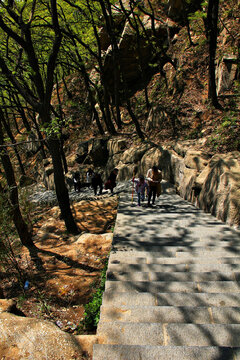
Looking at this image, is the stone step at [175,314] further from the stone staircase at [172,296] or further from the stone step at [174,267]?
the stone step at [174,267]

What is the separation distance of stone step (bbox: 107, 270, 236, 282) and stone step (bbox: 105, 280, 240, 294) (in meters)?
0.18

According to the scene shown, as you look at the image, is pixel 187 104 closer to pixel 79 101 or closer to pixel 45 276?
pixel 45 276

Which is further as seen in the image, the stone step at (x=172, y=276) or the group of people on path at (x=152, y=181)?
the group of people on path at (x=152, y=181)

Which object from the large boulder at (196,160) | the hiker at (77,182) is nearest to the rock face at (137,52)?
the hiker at (77,182)

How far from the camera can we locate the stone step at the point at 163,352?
6.46 feet

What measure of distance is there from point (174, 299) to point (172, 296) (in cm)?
5

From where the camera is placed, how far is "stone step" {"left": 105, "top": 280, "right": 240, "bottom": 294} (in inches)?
124

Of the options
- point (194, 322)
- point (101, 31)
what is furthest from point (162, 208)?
point (101, 31)

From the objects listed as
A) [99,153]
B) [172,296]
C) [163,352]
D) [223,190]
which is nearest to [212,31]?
[223,190]

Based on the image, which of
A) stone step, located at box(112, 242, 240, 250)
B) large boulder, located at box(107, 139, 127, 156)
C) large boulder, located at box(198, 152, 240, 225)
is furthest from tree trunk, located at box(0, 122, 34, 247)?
large boulder, located at box(107, 139, 127, 156)

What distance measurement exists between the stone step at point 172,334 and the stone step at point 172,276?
3.64 feet

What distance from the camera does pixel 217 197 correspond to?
6820mm

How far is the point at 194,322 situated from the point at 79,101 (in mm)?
27256

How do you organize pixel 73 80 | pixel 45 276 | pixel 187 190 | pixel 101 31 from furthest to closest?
1. pixel 73 80
2. pixel 101 31
3. pixel 187 190
4. pixel 45 276
